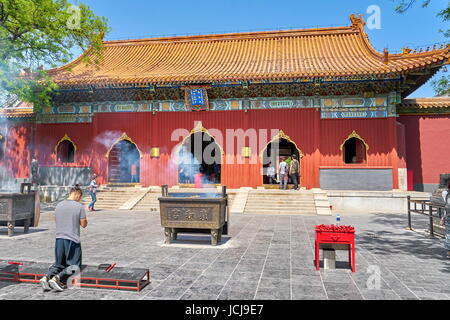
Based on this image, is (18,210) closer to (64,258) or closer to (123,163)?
(64,258)

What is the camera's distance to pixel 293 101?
43.5 feet

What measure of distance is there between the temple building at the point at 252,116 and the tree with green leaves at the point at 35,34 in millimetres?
1727

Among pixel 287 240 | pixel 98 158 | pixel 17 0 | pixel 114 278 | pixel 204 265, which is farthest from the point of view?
pixel 98 158

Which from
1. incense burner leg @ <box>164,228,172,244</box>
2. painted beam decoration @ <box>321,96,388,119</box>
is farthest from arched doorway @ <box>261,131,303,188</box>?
incense burner leg @ <box>164,228,172,244</box>

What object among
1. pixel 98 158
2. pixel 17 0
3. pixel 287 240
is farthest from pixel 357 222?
pixel 17 0

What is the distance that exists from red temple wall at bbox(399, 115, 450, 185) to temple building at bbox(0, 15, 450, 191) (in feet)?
0.15

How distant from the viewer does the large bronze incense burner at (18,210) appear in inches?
269

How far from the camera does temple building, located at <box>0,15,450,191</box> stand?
12508 millimetres

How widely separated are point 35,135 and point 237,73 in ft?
33.9

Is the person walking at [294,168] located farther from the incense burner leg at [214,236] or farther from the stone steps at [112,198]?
the incense burner leg at [214,236]

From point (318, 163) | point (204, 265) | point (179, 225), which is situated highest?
point (318, 163)

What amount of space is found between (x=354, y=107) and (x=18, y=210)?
39.0 ft

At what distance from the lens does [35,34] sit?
11.2 m

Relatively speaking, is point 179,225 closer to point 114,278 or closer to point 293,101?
point 114,278
